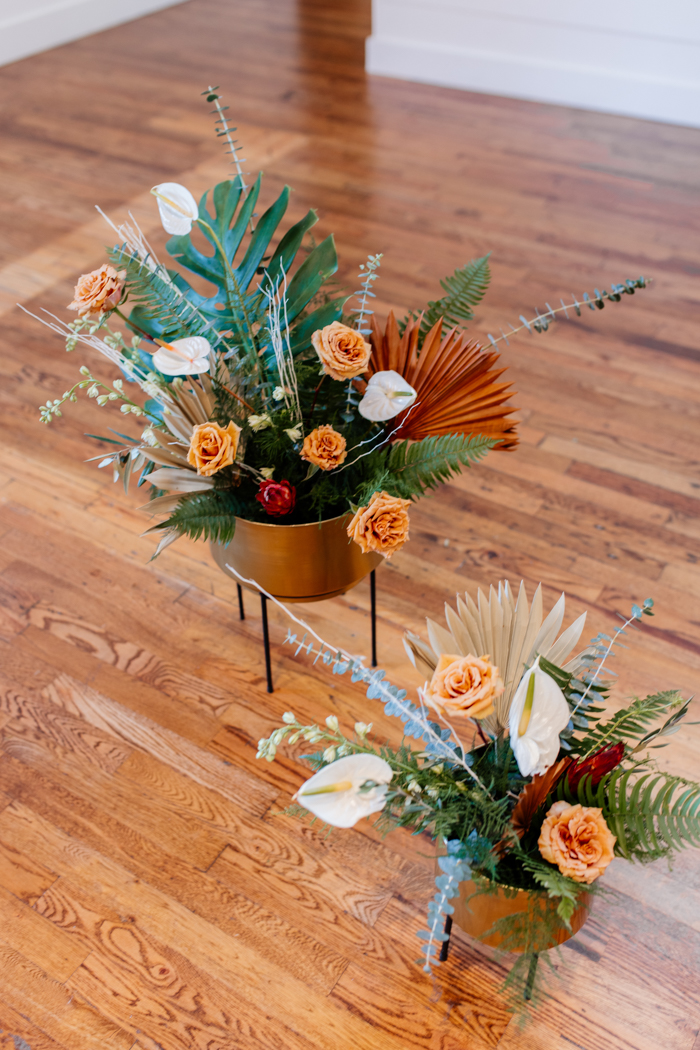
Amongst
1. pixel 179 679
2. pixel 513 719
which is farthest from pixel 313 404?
pixel 179 679

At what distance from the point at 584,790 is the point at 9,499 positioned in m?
1.57

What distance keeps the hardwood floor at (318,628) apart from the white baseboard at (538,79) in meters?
0.28

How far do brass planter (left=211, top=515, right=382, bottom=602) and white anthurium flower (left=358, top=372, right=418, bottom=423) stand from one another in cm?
16

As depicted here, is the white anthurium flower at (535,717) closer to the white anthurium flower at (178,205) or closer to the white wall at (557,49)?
the white anthurium flower at (178,205)

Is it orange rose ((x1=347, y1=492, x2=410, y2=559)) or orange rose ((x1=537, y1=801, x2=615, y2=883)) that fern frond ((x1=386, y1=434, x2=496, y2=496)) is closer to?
orange rose ((x1=347, y1=492, x2=410, y2=559))

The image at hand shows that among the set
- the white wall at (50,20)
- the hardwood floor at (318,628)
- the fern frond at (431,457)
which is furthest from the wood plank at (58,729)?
the white wall at (50,20)

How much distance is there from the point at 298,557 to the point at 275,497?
0.14 meters

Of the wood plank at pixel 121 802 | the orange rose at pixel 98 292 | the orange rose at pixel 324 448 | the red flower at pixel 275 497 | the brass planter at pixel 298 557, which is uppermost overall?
the orange rose at pixel 98 292

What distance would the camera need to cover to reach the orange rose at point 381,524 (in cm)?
111

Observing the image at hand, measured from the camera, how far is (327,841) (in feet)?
4.59

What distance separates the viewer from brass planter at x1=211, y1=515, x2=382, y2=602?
126 cm

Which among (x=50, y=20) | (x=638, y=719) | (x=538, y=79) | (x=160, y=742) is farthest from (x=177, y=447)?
(x=50, y=20)

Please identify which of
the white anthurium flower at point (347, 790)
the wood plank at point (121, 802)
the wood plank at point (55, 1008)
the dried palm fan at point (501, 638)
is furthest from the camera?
the wood plank at point (121, 802)

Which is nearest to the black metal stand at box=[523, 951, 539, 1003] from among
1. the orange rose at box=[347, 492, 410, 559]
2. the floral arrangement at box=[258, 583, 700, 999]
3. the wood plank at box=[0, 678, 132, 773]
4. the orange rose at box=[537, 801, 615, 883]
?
the floral arrangement at box=[258, 583, 700, 999]
